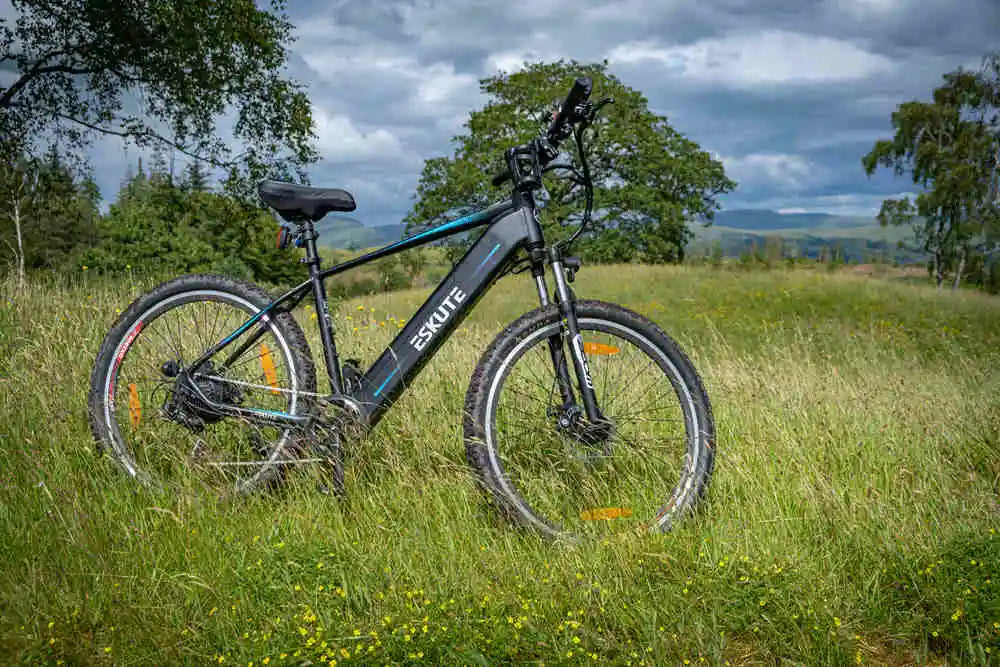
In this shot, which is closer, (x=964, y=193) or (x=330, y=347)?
(x=330, y=347)

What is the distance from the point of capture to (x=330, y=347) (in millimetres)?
3371

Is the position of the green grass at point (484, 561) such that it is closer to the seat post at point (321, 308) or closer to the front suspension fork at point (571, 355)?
the seat post at point (321, 308)

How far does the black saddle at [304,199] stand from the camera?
3287mm

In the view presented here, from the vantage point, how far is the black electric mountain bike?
9.97 ft

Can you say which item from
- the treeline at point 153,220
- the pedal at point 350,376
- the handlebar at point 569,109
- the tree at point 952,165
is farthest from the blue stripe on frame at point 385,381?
the tree at point 952,165

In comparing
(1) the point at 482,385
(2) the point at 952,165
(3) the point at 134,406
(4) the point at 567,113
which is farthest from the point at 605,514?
(2) the point at 952,165

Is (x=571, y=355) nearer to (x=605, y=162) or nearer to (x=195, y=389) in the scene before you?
(x=195, y=389)

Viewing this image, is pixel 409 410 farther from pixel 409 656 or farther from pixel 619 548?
pixel 409 656

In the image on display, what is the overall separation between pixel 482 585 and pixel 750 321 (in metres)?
16.1

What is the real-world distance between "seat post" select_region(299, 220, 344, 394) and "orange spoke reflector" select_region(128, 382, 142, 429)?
3.55 feet

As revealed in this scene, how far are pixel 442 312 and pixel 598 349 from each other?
2.29ft

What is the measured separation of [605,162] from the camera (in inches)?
1166

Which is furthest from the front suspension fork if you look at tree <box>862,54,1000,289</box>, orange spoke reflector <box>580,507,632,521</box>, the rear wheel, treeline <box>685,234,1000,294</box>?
tree <box>862,54,1000,289</box>

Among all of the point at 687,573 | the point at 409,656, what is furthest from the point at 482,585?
the point at 687,573
